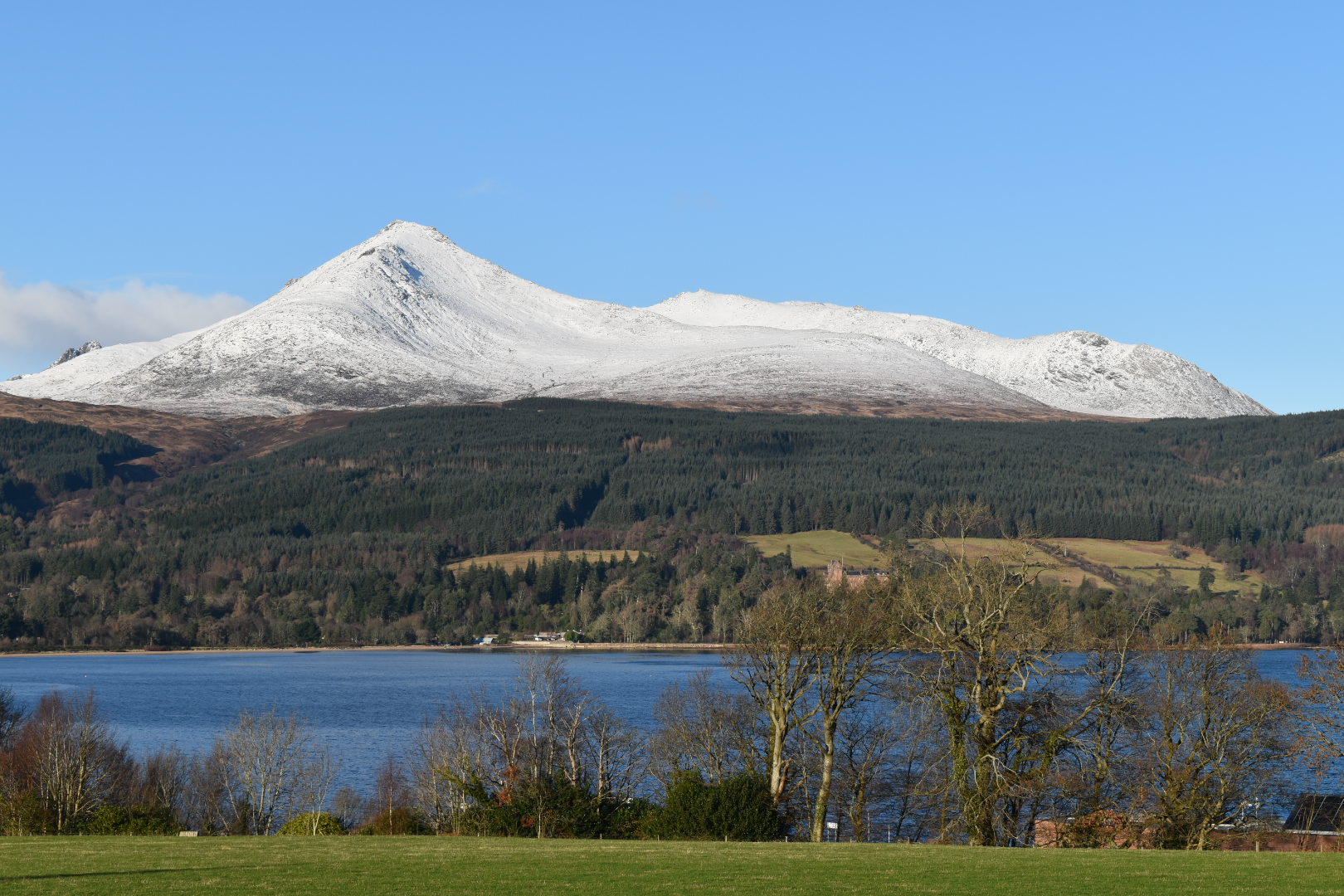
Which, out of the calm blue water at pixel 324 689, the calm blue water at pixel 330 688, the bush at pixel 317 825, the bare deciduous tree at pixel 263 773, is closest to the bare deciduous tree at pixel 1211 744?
the bush at pixel 317 825

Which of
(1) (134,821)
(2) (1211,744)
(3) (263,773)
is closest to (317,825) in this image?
(1) (134,821)

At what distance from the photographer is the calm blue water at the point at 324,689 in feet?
327

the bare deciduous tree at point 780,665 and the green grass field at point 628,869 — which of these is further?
the bare deciduous tree at point 780,665

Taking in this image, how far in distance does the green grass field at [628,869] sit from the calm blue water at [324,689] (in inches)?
1692

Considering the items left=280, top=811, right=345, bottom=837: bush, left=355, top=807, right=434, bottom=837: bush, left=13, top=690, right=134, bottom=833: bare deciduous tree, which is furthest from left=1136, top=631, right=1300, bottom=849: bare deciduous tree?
left=13, top=690, right=134, bottom=833: bare deciduous tree

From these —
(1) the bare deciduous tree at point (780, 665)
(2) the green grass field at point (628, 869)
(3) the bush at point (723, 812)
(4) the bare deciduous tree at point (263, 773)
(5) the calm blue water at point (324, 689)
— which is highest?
(1) the bare deciduous tree at point (780, 665)

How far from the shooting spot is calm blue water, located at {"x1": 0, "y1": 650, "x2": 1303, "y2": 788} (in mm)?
99812

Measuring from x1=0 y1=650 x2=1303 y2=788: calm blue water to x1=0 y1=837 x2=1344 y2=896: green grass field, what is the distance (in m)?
42.6

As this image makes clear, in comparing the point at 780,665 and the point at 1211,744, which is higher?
the point at 780,665

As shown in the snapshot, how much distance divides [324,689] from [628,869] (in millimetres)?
120593

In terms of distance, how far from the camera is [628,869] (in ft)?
98.6

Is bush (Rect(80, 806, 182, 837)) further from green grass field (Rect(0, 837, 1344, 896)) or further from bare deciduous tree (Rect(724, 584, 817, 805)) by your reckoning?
bare deciduous tree (Rect(724, 584, 817, 805))

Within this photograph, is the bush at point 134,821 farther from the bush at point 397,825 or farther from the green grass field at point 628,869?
the green grass field at point 628,869

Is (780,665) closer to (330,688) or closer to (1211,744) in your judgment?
(1211,744)
